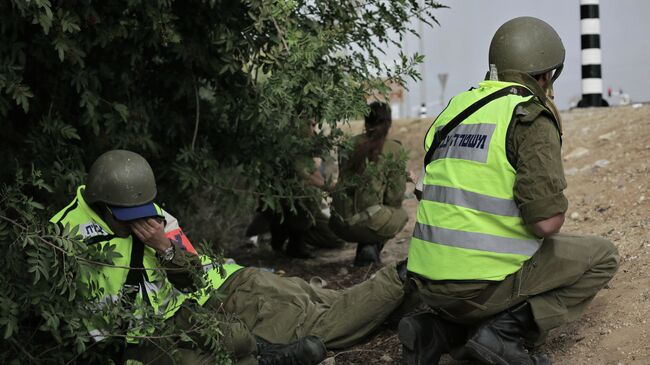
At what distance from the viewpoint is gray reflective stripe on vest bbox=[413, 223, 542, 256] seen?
3.72 m

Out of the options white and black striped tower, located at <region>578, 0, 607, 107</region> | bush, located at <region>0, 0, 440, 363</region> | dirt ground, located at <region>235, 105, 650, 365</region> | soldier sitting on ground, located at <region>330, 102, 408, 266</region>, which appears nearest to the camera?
dirt ground, located at <region>235, 105, 650, 365</region>

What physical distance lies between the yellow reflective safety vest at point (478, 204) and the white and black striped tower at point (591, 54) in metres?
5.72

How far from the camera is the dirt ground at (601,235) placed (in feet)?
13.6

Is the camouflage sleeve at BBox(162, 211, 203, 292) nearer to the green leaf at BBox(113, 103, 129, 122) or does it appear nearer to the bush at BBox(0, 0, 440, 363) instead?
the bush at BBox(0, 0, 440, 363)

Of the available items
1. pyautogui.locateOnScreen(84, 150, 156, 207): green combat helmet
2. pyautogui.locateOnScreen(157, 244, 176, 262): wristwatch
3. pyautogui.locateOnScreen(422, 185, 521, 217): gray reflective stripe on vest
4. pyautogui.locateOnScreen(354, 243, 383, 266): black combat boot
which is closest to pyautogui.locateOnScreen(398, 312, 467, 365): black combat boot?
pyautogui.locateOnScreen(422, 185, 521, 217): gray reflective stripe on vest

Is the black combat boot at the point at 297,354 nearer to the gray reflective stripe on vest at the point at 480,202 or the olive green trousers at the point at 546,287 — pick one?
the olive green trousers at the point at 546,287

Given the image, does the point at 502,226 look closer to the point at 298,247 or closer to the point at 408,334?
the point at 408,334

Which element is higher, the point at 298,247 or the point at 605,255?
the point at 605,255

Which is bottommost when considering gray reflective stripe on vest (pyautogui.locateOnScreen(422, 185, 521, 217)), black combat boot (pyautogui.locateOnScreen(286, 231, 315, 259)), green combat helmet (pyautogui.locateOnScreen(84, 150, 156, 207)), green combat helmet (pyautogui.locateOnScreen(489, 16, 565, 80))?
black combat boot (pyautogui.locateOnScreen(286, 231, 315, 259))

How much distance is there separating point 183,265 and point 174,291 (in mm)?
152

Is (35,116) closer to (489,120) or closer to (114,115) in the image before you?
(114,115)

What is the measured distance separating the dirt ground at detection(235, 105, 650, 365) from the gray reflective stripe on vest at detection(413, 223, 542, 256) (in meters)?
0.64

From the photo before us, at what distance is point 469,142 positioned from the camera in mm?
3742

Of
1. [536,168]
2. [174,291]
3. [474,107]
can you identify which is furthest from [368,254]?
[536,168]
